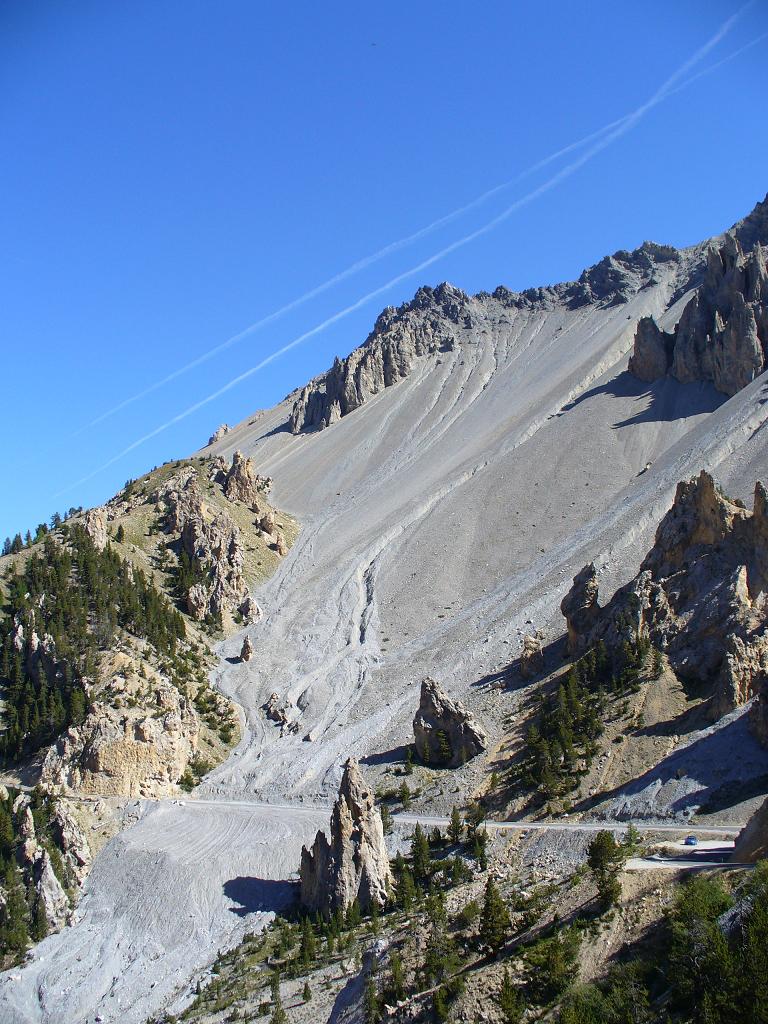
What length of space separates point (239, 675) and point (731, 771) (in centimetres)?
4787

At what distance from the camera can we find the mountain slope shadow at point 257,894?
150 feet

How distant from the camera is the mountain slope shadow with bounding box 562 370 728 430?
115938mm

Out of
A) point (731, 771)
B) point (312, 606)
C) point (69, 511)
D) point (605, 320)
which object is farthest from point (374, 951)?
point (605, 320)

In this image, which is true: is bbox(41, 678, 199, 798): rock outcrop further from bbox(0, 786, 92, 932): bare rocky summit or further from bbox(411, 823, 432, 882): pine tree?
bbox(411, 823, 432, 882): pine tree

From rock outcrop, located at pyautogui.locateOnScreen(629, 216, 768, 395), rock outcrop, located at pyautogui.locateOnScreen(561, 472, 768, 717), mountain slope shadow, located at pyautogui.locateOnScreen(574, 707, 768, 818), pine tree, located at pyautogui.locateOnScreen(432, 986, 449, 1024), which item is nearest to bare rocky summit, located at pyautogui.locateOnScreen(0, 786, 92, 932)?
mountain slope shadow, located at pyautogui.locateOnScreen(574, 707, 768, 818)

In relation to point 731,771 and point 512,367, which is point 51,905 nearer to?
point 731,771

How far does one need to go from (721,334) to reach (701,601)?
239 ft

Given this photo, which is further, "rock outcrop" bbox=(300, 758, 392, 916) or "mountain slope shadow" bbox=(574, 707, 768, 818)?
"rock outcrop" bbox=(300, 758, 392, 916)

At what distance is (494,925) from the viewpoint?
2759cm

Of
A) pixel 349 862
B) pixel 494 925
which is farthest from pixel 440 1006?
pixel 349 862

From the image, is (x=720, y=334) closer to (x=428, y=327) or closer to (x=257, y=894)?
(x=428, y=327)

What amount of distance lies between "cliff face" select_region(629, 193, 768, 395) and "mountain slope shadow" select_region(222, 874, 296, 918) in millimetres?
91782

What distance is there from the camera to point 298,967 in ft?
121

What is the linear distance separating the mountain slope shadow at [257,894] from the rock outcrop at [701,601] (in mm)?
26641
